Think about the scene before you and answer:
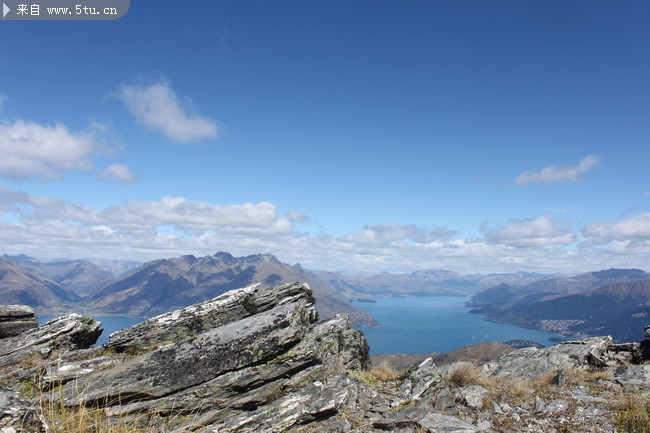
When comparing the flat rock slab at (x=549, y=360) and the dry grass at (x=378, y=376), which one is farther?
the flat rock slab at (x=549, y=360)

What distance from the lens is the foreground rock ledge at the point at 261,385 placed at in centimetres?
1154

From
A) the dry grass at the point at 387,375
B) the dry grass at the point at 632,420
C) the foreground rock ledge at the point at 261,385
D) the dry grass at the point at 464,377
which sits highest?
the dry grass at the point at 632,420

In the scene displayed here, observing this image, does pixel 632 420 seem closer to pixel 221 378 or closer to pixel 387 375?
pixel 387 375

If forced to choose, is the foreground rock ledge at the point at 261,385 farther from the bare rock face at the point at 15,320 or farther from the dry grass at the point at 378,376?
the bare rock face at the point at 15,320

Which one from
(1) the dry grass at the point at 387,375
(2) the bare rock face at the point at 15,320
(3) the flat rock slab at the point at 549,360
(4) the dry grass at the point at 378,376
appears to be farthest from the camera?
(2) the bare rock face at the point at 15,320

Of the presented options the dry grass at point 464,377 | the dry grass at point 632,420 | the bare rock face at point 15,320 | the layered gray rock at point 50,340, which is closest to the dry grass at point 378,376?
the dry grass at point 464,377

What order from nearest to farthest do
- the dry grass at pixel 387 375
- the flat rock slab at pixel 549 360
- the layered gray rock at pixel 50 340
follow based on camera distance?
the layered gray rock at pixel 50 340 < the dry grass at pixel 387 375 < the flat rock slab at pixel 549 360

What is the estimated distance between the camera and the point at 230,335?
47.0 feet

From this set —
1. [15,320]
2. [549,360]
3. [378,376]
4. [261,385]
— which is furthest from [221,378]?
[549,360]

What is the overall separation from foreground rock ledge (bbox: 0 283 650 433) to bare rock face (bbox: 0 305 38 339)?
16.8 ft

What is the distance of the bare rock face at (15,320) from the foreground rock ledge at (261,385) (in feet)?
16.8

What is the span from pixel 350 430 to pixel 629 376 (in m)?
16.9

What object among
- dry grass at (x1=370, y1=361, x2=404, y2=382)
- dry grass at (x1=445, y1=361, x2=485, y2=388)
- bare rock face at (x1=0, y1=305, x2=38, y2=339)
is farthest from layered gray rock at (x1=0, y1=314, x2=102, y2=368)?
dry grass at (x1=445, y1=361, x2=485, y2=388)

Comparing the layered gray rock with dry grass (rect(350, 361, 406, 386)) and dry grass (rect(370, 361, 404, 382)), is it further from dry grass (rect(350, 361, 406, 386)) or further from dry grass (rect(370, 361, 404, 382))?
dry grass (rect(370, 361, 404, 382))
